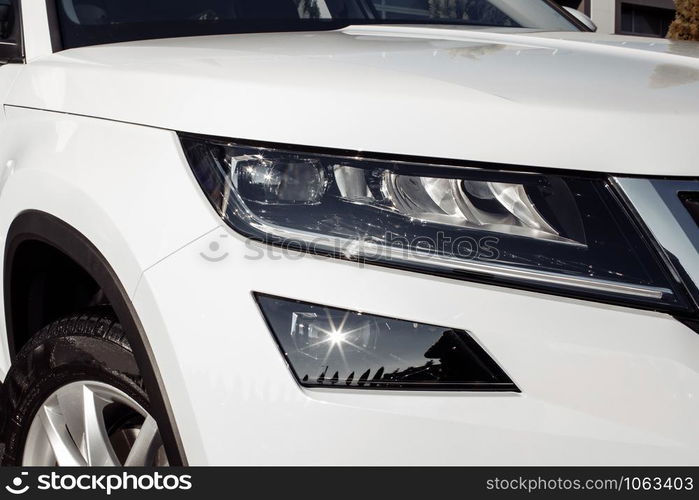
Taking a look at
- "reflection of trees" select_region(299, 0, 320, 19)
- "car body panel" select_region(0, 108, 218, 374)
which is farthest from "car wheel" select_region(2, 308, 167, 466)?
"reflection of trees" select_region(299, 0, 320, 19)

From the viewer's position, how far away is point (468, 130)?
128 cm

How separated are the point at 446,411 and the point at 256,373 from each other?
11.1 inches

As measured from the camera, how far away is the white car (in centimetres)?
117

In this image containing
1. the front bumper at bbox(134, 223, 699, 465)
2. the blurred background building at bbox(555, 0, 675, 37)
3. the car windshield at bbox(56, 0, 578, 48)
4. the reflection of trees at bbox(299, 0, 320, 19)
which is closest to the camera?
the front bumper at bbox(134, 223, 699, 465)

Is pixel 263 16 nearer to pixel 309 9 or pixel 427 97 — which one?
pixel 309 9

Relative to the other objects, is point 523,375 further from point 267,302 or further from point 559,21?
point 559,21

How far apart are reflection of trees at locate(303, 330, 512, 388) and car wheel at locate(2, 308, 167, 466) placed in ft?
1.51

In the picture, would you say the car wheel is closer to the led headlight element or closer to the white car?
the white car

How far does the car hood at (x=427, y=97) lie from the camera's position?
1237 millimetres

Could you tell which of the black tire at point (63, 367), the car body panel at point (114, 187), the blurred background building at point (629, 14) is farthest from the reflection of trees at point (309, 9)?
the blurred background building at point (629, 14)

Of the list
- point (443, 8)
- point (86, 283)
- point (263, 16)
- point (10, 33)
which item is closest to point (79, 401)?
point (86, 283)
